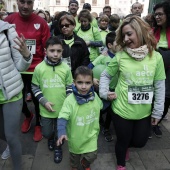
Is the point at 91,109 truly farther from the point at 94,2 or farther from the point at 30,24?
the point at 94,2

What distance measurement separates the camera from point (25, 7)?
276 centimetres

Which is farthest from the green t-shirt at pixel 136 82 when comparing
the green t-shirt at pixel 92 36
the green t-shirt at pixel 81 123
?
the green t-shirt at pixel 92 36

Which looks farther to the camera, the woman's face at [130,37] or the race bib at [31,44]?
the race bib at [31,44]

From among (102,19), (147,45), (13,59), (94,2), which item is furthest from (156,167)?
(94,2)

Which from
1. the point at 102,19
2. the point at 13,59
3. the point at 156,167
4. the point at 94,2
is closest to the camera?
the point at 13,59

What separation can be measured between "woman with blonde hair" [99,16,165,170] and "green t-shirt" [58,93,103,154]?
261 millimetres

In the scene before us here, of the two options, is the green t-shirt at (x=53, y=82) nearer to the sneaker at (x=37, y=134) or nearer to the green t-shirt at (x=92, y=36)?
the sneaker at (x=37, y=134)

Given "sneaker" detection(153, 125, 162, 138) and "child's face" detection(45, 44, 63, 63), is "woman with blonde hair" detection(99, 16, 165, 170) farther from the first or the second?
"sneaker" detection(153, 125, 162, 138)

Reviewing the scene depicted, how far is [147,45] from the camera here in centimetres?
216

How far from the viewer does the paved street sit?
2.71 m

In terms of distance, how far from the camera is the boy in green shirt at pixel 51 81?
2.52 m

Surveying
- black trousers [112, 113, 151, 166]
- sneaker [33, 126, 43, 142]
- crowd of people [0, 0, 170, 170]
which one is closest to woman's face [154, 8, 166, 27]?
crowd of people [0, 0, 170, 170]

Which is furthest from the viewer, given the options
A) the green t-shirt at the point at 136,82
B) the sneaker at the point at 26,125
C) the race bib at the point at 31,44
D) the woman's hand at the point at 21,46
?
the sneaker at the point at 26,125

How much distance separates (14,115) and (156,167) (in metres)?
1.88
